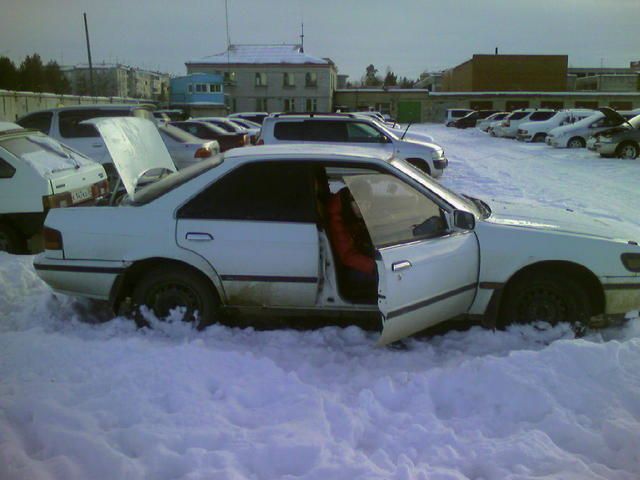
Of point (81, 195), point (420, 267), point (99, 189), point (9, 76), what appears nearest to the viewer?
point (420, 267)

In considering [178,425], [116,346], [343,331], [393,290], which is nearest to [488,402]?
[393,290]

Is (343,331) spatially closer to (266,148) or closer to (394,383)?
(394,383)

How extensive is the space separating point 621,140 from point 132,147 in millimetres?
17816

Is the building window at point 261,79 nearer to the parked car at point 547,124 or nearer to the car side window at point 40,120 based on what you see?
the parked car at point 547,124

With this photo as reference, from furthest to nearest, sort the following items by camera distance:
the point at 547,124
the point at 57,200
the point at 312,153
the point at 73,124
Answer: the point at 547,124
the point at 73,124
the point at 57,200
the point at 312,153

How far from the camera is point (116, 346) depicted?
13.5 ft

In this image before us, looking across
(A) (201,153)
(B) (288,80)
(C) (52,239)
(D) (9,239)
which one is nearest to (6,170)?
(D) (9,239)

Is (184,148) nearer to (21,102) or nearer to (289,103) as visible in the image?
(21,102)

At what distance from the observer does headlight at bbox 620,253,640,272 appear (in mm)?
4314

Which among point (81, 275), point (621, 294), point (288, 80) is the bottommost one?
point (621, 294)

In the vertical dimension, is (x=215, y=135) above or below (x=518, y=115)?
below

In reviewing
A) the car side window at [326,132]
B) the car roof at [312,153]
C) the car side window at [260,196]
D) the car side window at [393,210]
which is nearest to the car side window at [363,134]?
the car side window at [326,132]

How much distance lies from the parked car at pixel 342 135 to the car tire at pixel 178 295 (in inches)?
298

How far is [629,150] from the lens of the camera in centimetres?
1880
